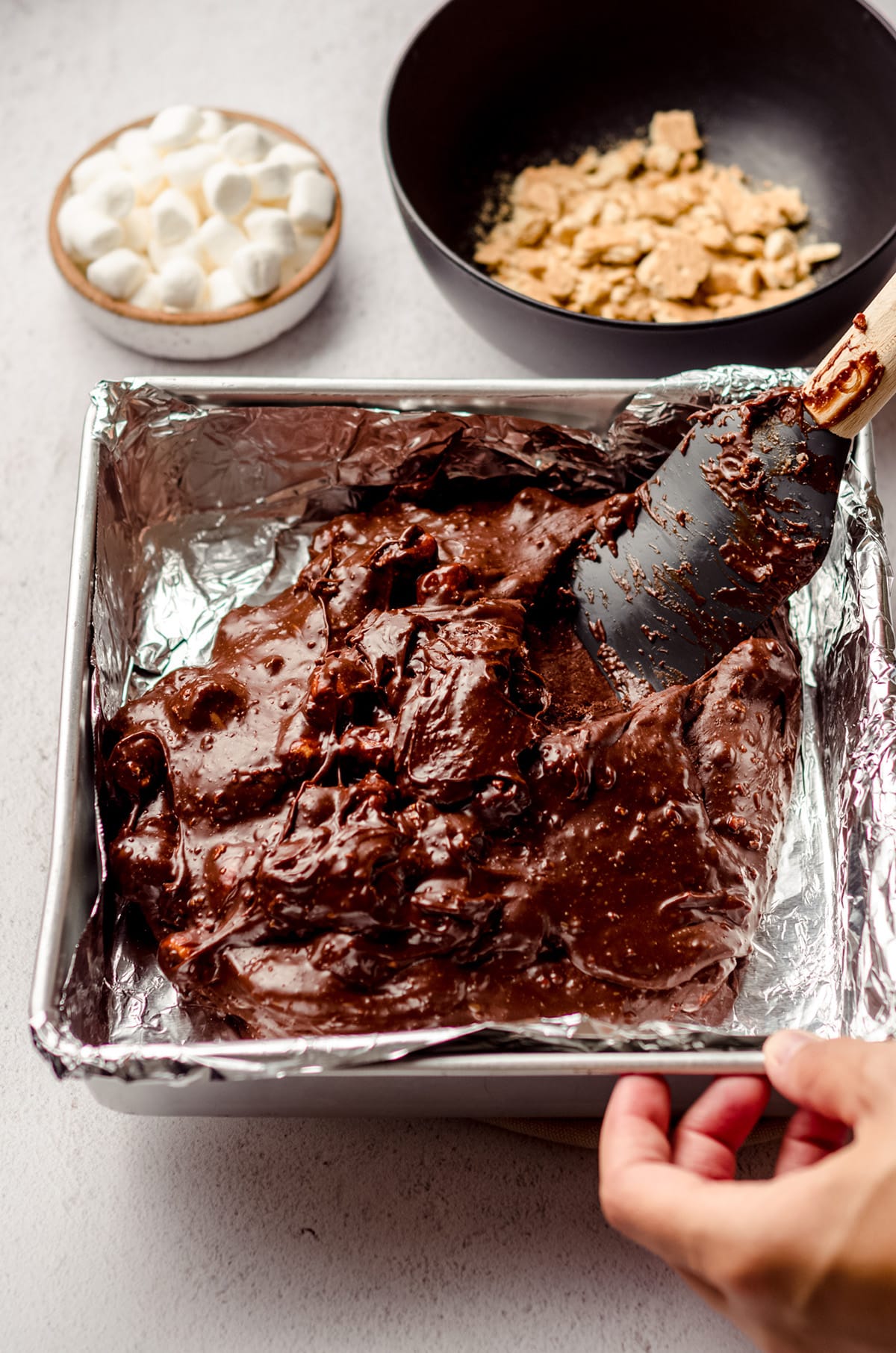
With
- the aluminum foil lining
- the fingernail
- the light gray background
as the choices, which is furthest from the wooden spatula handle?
the light gray background

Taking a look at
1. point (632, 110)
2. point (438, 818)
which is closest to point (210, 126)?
point (632, 110)

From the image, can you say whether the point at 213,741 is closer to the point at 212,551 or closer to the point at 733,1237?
the point at 212,551

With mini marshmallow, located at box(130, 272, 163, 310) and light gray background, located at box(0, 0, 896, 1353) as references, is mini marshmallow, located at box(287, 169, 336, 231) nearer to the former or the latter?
mini marshmallow, located at box(130, 272, 163, 310)

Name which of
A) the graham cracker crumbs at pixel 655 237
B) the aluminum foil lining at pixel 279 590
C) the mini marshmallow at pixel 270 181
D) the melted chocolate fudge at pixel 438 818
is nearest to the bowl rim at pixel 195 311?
the mini marshmallow at pixel 270 181

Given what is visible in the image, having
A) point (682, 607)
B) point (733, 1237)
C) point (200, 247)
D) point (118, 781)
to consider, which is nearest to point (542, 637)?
point (682, 607)

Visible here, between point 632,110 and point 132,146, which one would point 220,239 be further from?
point 632,110

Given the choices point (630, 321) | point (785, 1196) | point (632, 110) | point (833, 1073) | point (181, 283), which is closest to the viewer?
point (785, 1196)
